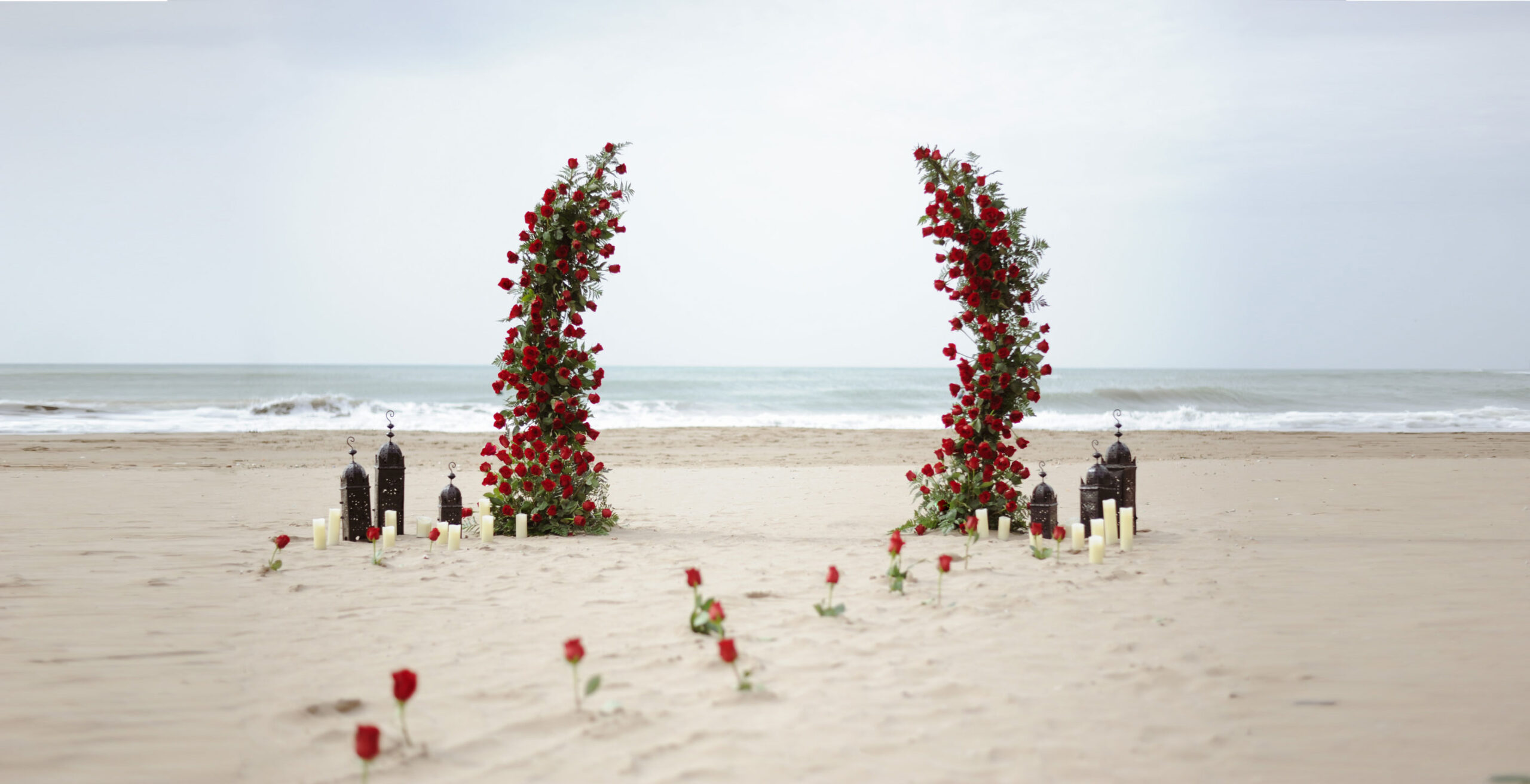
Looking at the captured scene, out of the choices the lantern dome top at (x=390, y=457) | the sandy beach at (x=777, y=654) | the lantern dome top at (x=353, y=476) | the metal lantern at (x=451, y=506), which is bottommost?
the sandy beach at (x=777, y=654)

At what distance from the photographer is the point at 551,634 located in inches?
169

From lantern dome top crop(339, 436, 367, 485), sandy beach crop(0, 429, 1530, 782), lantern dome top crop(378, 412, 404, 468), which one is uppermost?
lantern dome top crop(378, 412, 404, 468)

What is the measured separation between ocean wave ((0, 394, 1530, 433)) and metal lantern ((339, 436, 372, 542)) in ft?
50.8

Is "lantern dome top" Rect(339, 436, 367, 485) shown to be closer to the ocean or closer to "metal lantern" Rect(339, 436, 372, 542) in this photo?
"metal lantern" Rect(339, 436, 372, 542)

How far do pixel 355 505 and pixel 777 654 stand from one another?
4708mm

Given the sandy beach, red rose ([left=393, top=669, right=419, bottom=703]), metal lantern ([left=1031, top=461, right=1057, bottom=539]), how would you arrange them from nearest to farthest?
red rose ([left=393, top=669, right=419, bottom=703])
the sandy beach
metal lantern ([left=1031, top=461, right=1057, bottom=539])

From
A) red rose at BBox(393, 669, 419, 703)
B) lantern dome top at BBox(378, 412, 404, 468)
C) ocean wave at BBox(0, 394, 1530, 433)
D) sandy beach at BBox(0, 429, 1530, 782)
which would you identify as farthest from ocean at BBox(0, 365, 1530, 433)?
red rose at BBox(393, 669, 419, 703)

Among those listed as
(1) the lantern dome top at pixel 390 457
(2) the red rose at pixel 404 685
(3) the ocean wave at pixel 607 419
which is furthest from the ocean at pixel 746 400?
(2) the red rose at pixel 404 685

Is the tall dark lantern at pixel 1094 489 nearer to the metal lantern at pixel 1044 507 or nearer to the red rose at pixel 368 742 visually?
the metal lantern at pixel 1044 507

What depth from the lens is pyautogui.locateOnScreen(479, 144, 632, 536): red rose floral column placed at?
7.75 metres

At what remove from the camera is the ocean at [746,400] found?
2491 centimetres

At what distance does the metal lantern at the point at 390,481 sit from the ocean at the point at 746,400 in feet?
54.0

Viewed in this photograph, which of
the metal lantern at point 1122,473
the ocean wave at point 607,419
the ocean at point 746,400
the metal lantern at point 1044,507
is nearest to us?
the metal lantern at point 1044,507

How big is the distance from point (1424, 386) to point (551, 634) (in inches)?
2335
